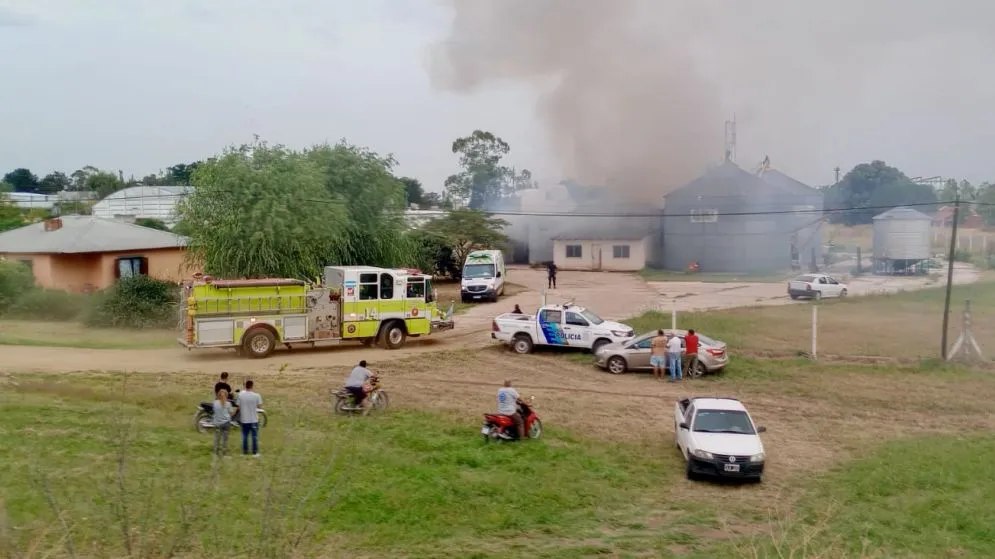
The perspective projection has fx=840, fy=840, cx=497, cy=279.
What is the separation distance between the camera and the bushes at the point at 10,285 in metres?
32.9

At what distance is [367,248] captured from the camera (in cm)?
4041

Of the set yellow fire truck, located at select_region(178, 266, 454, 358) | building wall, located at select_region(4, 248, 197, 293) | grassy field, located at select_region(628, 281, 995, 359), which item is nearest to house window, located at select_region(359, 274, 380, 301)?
yellow fire truck, located at select_region(178, 266, 454, 358)

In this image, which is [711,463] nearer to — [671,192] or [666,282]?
[666,282]

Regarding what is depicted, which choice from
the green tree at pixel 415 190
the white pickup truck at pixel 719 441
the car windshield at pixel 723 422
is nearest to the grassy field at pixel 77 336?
the white pickup truck at pixel 719 441

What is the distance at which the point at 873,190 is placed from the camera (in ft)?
365

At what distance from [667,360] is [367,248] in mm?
21027

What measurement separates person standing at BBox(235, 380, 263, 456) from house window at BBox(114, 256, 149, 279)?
89.7ft

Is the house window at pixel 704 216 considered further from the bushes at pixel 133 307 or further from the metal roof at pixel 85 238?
the bushes at pixel 133 307

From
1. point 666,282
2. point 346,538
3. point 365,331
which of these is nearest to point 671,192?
point 666,282

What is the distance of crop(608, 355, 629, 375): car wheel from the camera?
2333 centimetres

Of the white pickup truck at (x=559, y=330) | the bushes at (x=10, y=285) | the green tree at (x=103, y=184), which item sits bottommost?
the white pickup truck at (x=559, y=330)

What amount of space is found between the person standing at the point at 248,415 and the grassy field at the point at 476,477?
440 millimetres

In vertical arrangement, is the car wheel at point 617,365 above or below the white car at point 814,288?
below

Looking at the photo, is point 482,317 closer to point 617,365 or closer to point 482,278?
point 482,278
